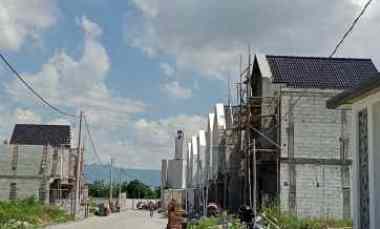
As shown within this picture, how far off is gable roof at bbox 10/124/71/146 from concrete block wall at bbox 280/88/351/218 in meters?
34.7

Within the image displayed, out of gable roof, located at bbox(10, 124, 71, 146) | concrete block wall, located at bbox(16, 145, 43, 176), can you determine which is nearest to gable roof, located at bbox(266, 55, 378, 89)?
concrete block wall, located at bbox(16, 145, 43, 176)

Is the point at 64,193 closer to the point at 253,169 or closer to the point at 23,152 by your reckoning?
the point at 23,152

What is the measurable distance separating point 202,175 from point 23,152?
520 inches

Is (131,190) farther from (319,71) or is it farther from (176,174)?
(319,71)

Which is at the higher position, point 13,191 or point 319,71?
point 319,71

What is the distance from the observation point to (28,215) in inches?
1341

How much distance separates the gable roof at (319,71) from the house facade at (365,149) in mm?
17593

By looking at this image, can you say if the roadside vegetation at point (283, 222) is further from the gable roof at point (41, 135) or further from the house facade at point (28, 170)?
the gable roof at point (41, 135)

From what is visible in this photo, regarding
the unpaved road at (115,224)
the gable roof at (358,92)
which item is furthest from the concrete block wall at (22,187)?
the gable roof at (358,92)

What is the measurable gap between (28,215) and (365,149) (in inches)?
969

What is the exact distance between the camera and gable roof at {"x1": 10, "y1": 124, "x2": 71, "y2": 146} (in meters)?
58.9

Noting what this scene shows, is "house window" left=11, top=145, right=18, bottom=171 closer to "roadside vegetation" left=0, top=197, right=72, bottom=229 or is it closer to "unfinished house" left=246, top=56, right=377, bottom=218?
"roadside vegetation" left=0, top=197, right=72, bottom=229

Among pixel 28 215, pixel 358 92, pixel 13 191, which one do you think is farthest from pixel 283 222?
pixel 13 191

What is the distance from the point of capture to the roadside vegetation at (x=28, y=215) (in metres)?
27.5
